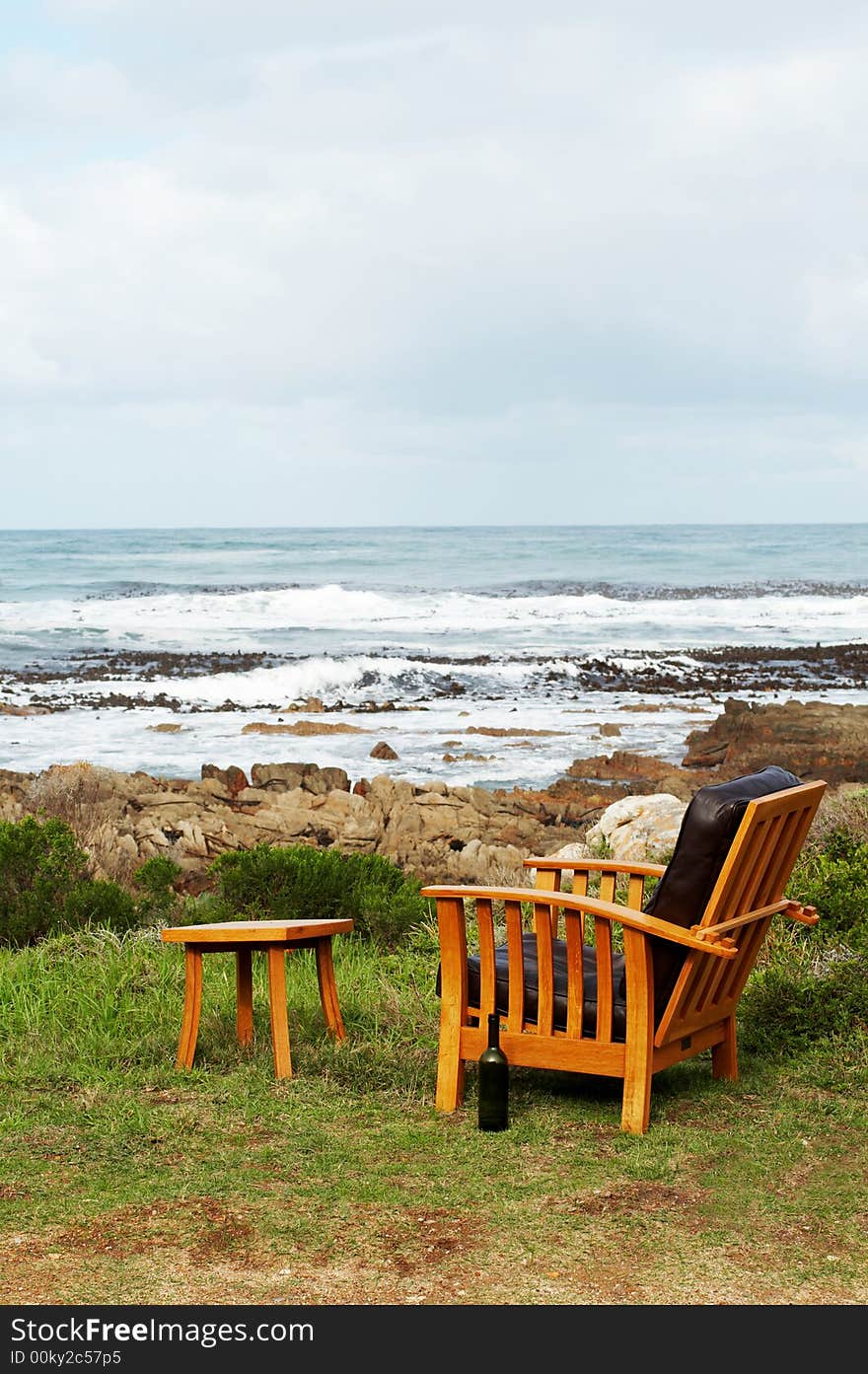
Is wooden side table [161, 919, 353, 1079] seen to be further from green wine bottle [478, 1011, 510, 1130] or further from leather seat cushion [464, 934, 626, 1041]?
green wine bottle [478, 1011, 510, 1130]

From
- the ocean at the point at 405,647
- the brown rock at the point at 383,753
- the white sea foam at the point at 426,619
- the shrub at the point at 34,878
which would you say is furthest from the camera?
the white sea foam at the point at 426,619

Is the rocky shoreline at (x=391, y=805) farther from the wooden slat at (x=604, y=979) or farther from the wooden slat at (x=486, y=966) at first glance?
the wooden slat at (x=604, y=979)

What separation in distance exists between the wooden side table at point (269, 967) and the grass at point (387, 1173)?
106 mm

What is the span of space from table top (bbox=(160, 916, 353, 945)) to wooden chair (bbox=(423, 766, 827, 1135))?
619 millimetres

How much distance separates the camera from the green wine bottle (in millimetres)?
4535

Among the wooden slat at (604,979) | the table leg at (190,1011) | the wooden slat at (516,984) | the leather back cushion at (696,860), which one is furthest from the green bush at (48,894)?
the leather back cushion at (696,860)

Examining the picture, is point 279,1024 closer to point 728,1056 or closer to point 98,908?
point 728,1056

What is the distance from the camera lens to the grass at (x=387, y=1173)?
3434 mm

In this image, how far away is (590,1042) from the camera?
457 cm

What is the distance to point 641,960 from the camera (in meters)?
4.44

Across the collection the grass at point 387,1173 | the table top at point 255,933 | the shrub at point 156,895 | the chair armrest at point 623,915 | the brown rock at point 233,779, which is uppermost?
the chair armrest at point 623,915

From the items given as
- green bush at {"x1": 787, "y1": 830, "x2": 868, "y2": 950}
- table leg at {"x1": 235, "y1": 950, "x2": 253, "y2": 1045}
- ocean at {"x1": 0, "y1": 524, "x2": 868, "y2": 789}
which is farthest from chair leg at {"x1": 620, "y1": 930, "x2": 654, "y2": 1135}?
ocean at {"x1": 0, "y1": 524, "x2": 868, "y2": 789}

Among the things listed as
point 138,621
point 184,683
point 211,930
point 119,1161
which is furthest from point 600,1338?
point 138,621

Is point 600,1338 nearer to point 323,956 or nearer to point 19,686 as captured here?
point 323,956
